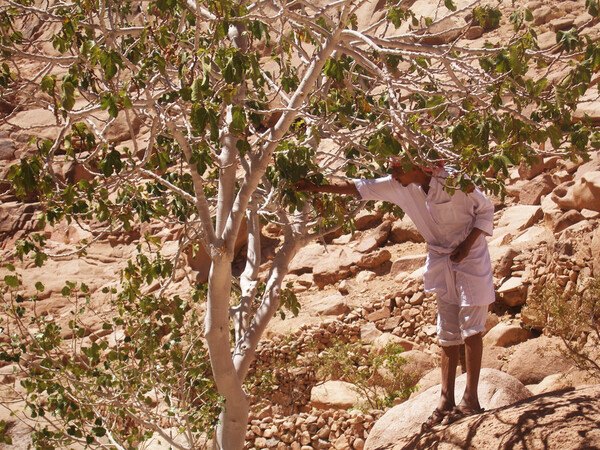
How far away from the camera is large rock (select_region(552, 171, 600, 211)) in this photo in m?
7.84

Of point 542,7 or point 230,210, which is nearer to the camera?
point 230,210

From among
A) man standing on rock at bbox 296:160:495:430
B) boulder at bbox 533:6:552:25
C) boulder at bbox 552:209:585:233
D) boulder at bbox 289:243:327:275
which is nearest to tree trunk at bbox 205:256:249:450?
man standing on rock at bbox 296:160:495:430

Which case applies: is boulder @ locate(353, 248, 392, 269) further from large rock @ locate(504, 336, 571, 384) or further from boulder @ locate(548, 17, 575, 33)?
boulder @ locate(548, 17, 575, 33)

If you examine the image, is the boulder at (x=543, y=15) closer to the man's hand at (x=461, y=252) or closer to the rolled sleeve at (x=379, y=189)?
the rolled sleeve at (x=379, y=189)

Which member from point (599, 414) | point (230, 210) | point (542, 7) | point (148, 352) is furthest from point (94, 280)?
point (542, 7)

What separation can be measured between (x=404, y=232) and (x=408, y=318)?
2.31 meters

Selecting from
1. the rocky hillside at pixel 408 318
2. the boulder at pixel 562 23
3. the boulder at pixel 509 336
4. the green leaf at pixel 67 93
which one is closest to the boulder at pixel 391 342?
the rocky hillside at pixel 408 318

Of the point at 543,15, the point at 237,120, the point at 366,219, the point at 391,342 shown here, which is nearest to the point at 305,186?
the point at 237,120

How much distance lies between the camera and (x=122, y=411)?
4.19m

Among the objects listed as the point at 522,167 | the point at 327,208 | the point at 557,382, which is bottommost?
the point at 557,382

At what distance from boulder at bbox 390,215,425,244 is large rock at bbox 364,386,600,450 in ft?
20.9

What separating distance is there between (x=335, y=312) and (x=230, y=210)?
491 cm

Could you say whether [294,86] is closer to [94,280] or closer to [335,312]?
[335,312]

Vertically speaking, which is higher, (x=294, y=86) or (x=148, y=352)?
(x=294, y=86)
